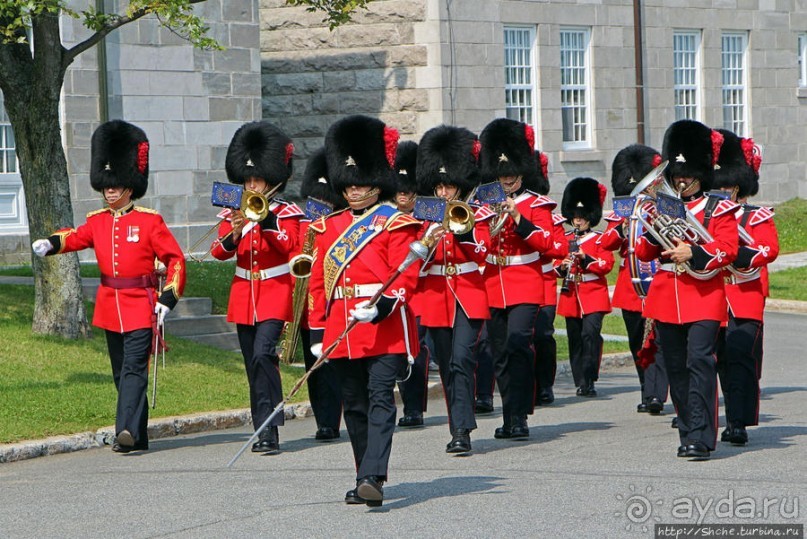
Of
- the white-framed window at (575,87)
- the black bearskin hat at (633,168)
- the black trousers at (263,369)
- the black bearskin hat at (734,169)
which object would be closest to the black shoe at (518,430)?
the black trousers at (263,369)

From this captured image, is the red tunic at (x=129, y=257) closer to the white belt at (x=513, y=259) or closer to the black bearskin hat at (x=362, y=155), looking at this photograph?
the black bearskin hat at (x=362, y=155)

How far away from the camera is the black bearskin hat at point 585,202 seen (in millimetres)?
14328

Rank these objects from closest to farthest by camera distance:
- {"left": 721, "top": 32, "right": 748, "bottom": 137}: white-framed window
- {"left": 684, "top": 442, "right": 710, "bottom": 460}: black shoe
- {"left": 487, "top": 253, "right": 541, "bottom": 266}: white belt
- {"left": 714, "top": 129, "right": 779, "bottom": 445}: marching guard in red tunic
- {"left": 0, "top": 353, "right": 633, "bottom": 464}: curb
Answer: {"left": 684, "top": 442, "right": 710, "bottom": 460}: black shoe → {"left": 714, "top": 129, "right": 779, "bottom": 445}: marching guard in red tunic → {"left": 0, "top": 353, "right": 633, "bottom": 464}: curb → {"left": 487, "top": 253, "right": 541, "bottom": 266}: white belt → {"left": 721, "top": 32, "right": 748, "bottom": 137}: white-framed window

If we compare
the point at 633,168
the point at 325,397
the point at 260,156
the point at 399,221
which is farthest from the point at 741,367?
the point at 633,168

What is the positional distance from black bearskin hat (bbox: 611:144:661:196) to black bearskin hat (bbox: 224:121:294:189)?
3.88 meters

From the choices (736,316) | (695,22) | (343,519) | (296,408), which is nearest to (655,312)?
(736,316)

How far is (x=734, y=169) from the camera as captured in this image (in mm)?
10555

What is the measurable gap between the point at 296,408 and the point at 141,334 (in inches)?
89.3

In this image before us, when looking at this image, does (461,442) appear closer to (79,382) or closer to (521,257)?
(521,257)

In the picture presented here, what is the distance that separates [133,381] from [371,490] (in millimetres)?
2884

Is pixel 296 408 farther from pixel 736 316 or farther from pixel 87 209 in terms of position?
pixel 87 209

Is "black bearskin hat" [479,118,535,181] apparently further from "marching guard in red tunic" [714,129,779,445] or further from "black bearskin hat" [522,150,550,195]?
"marching guard in red tunic" [714,129,779,445]

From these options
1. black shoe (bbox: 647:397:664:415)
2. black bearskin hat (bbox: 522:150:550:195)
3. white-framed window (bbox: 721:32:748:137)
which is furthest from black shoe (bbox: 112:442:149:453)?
white-framed window (bbox: 721:32:748:137)

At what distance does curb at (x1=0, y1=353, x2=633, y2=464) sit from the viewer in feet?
34.0
